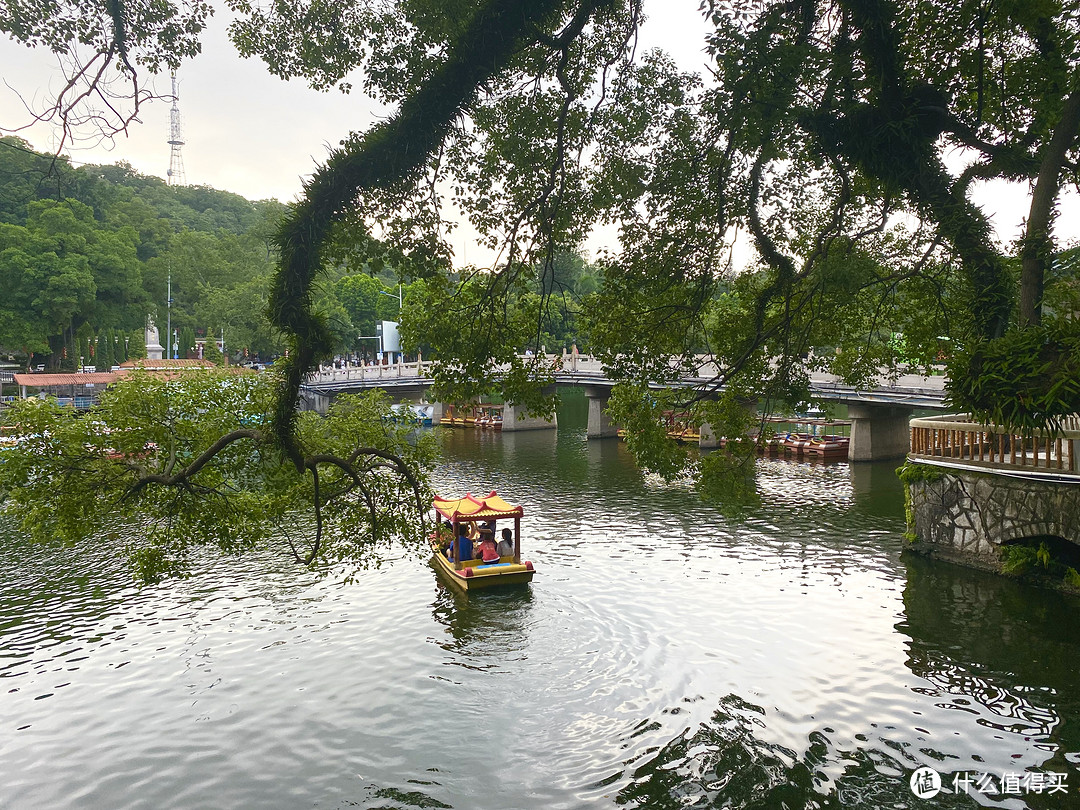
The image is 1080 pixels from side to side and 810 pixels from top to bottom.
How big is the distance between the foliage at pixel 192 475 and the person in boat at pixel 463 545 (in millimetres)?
6089

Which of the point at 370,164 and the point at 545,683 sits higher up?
the point at 370,164

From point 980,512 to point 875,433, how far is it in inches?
768

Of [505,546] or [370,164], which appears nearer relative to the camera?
[370,164]

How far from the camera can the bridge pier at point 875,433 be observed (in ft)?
125

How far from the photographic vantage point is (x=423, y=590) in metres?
20.3

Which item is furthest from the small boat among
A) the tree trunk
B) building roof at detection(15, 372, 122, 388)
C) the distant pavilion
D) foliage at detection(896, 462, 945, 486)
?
building roof at detection(15, 372, 122, 388)

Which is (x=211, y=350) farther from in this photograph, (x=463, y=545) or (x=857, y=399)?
(x=463, y=545)

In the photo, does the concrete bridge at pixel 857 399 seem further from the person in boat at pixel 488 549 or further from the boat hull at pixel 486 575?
the boat hull at pixel 486 575

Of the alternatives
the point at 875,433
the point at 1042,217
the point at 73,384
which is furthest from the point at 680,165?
the point at 73,384

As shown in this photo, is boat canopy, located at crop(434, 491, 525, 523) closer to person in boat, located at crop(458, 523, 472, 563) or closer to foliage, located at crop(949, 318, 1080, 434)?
person in boat, located at crop(458, 523, 472, 563)

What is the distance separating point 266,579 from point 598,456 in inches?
996

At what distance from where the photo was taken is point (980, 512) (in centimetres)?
1991

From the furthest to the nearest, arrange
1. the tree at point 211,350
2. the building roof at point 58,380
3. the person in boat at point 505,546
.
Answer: the tree at point 211,350 < the building roof at point 58,380 < the person in boat at point 505,546

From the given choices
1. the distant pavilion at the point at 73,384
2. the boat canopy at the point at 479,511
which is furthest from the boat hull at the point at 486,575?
the distant pavilion at the point at 73,384
